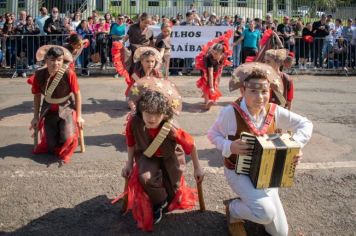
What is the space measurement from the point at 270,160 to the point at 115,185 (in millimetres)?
2137

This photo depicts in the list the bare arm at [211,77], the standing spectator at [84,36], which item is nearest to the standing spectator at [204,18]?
the standing spectator at [84,36]

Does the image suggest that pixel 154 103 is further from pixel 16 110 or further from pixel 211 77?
pixel 16 110

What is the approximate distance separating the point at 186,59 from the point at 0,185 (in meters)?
9.91

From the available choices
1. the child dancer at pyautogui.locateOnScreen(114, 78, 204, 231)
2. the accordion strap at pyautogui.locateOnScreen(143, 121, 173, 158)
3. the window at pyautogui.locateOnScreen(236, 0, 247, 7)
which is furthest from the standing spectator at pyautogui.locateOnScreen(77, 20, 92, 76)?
the accordion strap at pyautogui.locateOnScreen(143, 121, 173, 158)

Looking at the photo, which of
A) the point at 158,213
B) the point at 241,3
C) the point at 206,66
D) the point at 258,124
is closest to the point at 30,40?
the point at 206,66

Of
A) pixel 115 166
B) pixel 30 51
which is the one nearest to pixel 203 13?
pixel 30 51

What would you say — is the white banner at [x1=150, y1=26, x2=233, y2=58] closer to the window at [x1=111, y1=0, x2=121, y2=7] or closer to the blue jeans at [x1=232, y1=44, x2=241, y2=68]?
the blue jeans at [x1=232, y1=44, x2=241, y2=68]

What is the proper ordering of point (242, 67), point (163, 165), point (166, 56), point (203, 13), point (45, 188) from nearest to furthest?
1. point (242, 67)
2. point (163, 165)
3. point (45, 188)
4. point (166, 56)
5. point (203, 13)

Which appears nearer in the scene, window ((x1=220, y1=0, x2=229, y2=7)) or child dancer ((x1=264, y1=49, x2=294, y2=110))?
child dancer ((x1=264, y1=49, x2=294, y2=110))

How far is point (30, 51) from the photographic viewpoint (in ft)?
45.7

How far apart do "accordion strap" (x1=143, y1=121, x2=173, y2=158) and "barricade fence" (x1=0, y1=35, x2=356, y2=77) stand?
394 inches

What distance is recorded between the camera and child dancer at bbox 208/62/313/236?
3861 mm

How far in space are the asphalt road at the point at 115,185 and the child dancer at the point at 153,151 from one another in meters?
0.18

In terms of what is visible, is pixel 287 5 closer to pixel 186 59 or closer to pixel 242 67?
pixel 186 59
